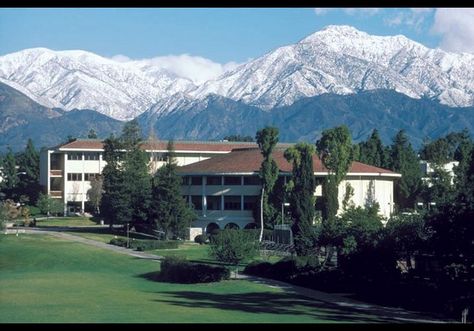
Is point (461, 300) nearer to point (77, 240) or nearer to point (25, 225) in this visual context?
point (77, 240)

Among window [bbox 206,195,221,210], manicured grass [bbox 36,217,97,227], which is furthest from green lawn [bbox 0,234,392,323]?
manicured grass [bbox 36,217,97,227]

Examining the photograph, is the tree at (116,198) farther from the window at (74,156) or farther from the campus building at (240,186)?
the window at (74,156)

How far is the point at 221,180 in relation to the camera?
83312mm

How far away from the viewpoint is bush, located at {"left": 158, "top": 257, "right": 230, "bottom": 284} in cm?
4691

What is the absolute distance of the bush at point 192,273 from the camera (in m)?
46.9

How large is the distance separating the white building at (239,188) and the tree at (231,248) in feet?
87.9

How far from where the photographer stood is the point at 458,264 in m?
34.7

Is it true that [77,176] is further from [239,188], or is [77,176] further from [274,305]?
[274,305]

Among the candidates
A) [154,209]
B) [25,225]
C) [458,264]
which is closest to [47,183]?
[25,225]

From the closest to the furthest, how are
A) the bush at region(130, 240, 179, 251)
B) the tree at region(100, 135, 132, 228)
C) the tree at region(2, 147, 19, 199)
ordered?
1. the bush at region(130, 240, 179, 251)
2. the tree at region(100, 135, 132, 228)
3. the tree at region(2, 147, 19, 199)

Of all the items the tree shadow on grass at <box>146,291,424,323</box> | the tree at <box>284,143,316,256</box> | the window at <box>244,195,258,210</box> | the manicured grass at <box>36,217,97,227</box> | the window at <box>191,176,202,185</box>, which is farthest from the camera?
Result: the manicured grass at <box>36,217,97,227</box>

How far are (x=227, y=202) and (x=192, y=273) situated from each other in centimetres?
3623

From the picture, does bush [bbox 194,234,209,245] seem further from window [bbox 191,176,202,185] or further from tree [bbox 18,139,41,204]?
tree [bbox 18,139,41,204]

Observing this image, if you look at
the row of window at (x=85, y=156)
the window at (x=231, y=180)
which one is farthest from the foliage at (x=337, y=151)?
the row of window at (x=85, y=156)
